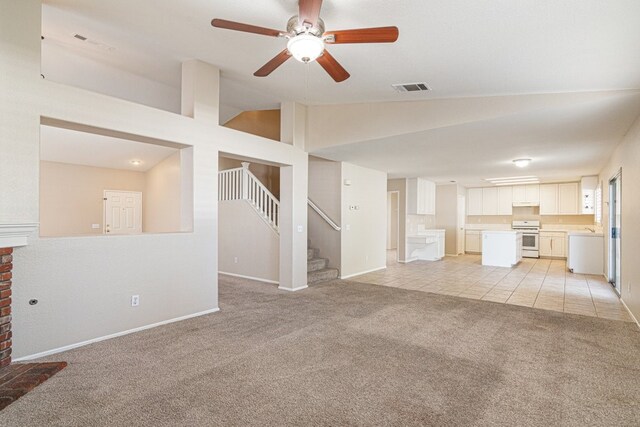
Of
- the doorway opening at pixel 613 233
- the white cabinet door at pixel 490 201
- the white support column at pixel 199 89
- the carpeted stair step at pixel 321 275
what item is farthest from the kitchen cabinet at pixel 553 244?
the white support column at pixel 199 89

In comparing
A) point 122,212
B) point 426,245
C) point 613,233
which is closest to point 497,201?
point 426,245

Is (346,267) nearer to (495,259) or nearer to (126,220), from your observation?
(495,259)

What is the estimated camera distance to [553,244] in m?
10.4

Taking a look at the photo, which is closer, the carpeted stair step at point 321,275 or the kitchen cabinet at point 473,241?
the carpeted stair step at point 321,275

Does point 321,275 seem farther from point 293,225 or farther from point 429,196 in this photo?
point 429,196

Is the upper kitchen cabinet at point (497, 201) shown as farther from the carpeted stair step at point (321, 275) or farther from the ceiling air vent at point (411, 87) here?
the ceiling air vent at point (411, 87)

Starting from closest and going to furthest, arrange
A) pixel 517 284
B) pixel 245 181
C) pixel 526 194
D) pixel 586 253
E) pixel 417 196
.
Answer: pixel 517 284
pixel 245 181
pixel 586 253
pixel 417 196
pixel 526 194

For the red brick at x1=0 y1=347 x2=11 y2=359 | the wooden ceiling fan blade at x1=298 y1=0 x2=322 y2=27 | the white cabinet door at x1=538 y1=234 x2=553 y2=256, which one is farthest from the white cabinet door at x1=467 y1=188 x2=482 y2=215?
the red brick at x1=0 y1=347 x2=11 y2=359

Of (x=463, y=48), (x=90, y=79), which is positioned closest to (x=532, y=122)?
(x=463, y=48)

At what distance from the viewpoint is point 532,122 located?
4.23 m

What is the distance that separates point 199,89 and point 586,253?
8.83 metres

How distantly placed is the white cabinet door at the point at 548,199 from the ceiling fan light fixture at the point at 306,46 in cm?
1090

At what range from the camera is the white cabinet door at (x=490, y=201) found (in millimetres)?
11578

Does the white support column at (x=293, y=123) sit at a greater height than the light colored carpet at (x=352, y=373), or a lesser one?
greater
